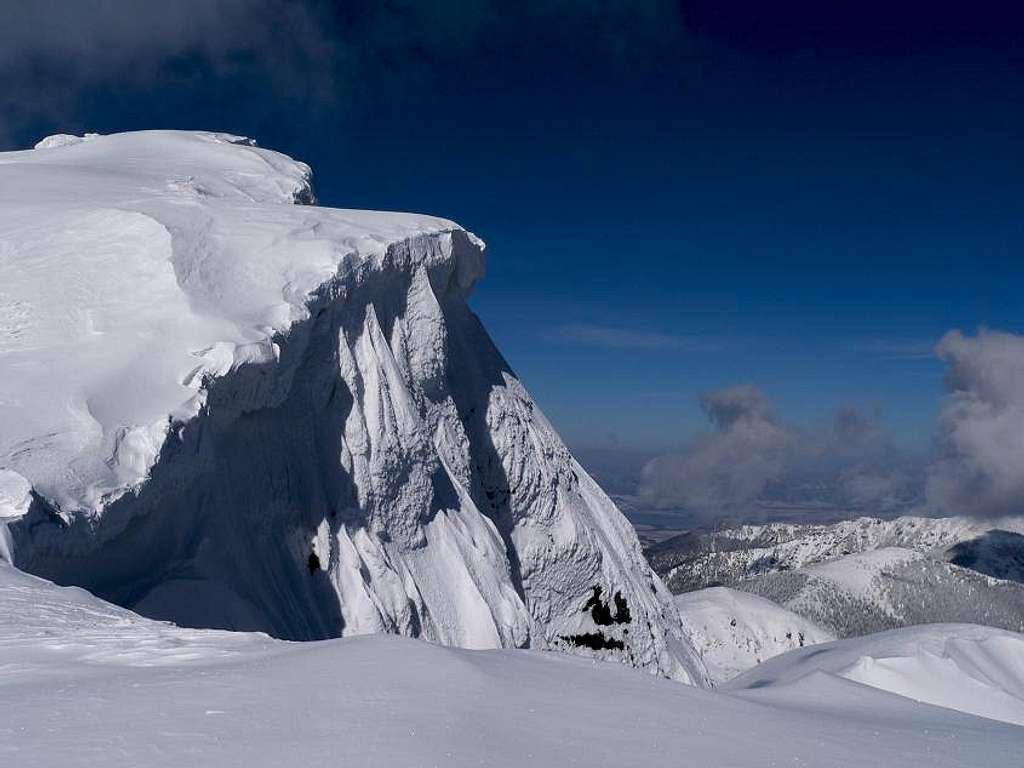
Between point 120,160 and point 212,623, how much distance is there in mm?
26009

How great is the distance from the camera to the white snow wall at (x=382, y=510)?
47.4 feet

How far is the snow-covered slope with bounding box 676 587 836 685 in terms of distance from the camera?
397 ft

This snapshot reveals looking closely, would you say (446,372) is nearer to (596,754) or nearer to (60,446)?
(60,446)

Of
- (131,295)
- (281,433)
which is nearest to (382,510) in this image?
(281,433)

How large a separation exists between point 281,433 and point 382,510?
3.58 meters

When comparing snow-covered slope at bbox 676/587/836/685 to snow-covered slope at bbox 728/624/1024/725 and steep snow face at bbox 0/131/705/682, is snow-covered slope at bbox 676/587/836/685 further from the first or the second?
steep snow face at bbox 0/131/705/682

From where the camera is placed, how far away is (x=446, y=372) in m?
26.7

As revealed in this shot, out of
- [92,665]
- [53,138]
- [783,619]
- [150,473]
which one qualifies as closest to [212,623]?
[150,473]

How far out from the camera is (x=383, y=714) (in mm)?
6172

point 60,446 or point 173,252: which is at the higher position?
point 173,252

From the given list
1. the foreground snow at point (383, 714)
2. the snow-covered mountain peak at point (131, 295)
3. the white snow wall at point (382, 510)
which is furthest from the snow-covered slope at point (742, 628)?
the foreground snow at point (383, 714)

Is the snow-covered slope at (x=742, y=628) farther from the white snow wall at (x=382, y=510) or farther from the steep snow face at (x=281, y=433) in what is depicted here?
the steep snow face at (x=281, y=433)

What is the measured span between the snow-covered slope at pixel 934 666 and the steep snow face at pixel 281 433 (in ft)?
28.7

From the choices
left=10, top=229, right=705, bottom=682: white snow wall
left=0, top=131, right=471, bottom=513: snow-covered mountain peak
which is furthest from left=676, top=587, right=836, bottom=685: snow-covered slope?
left=0, top=131, right=471, bottom=513: snow-covered mountain peak
